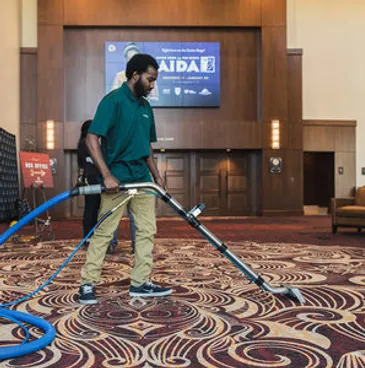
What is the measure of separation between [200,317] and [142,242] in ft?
1.85

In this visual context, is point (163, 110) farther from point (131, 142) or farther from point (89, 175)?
point (131, 142)

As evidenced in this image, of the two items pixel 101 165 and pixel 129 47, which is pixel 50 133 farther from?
pixel 101 165

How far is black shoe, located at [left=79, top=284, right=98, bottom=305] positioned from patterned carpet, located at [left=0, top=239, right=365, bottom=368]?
42 mm

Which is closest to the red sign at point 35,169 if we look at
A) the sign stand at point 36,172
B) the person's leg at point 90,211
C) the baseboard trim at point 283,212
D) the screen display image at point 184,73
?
the sign stand at point 36,172

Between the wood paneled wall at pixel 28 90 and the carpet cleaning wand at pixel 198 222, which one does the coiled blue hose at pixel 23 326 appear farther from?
the wood paneled wall at pixel 28 90

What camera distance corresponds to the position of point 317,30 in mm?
10234

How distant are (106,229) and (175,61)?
8.02 metres

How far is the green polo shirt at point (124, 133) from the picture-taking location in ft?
7.33

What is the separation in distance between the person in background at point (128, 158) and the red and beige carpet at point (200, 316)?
140 millimetres

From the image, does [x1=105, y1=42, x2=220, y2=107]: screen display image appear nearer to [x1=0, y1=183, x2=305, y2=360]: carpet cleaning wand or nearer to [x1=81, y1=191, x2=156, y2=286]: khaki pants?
[x1=81, y1=191, x2=156, y2=286]: khaki pants

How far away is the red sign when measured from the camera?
5.48 meters

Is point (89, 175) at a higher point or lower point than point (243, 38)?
lower

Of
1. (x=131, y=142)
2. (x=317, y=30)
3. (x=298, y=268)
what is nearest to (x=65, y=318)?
(x=131, y=142)

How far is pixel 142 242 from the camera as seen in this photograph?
2.39 meters
